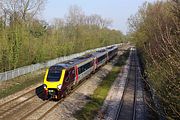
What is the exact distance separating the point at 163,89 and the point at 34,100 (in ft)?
38.9

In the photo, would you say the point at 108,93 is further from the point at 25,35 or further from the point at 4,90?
the point at 25,35

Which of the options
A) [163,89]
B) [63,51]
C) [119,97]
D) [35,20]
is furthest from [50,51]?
[163,89]

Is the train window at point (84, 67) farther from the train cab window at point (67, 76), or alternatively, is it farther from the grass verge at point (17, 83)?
the grass verge at point (17, 83)

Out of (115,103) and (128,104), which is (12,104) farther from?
(128,104)

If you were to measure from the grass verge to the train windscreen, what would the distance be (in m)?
4.32

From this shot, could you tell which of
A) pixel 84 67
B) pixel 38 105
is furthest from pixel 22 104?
pixel 84 67

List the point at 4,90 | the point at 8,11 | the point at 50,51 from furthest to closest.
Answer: the point at 8,11 → the point at 50,51 → the point at 4,90

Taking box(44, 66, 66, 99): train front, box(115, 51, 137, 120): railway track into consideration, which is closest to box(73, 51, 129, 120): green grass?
box(115, 51, 137, 120): railway track

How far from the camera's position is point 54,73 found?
22156 mm

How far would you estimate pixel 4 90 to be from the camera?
2595 cm

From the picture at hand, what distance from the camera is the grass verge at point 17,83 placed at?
25484mm

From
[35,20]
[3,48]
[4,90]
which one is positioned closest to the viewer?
[4,90]

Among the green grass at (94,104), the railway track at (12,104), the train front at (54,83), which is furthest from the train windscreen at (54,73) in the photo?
the green grass at (94,104)

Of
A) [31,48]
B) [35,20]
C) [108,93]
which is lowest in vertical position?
[108,93]
